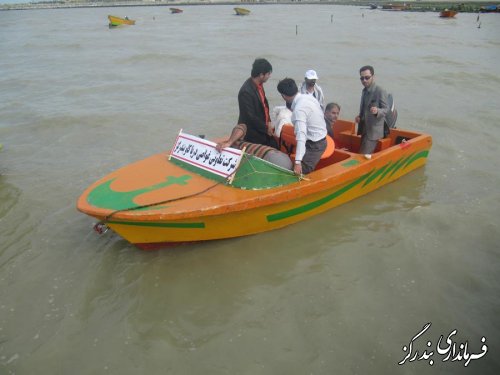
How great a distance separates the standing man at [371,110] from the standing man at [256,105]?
141 centimetres

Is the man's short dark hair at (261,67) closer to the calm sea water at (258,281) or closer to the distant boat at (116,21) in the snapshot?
the calm sea water at (258,281)

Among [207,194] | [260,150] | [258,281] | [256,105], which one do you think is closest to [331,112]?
[256,105]

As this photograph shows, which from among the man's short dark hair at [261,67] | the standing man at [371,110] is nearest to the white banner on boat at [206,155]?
the man's short dark hair at [261,67]

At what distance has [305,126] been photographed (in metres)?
4.04

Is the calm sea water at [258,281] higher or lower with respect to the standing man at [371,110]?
lower

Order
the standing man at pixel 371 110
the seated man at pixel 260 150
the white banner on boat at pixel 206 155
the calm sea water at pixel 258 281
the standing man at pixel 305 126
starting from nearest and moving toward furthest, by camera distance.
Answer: the calm sea water at pixel 258 281 → the standing man at pixel 305 126 → the white banner on boat at pixel 206 155 → the seated man at pixel 260 150 → the standing man at pixel 371 110

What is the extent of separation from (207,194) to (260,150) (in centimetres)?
86

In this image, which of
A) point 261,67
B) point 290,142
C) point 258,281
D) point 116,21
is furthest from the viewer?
point 116,21

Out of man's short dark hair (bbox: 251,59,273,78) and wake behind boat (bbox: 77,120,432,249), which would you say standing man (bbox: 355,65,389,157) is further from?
man's short dark hair (bbox: 251,59,273,78)

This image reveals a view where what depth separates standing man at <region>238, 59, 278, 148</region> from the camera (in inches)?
167

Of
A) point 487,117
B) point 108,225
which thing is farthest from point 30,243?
point 487,117

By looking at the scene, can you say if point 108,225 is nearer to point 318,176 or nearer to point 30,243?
point 30,243

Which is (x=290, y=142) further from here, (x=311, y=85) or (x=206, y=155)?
(x=206, y=155)

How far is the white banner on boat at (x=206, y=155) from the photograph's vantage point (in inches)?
163
